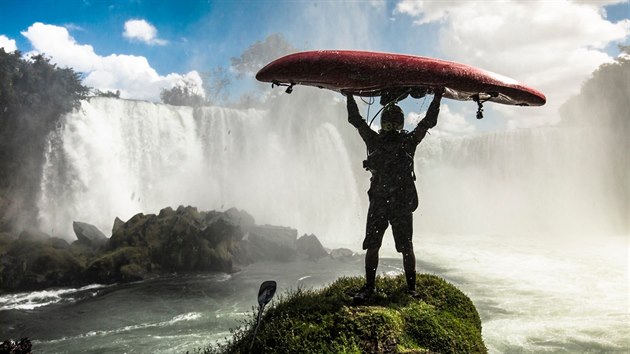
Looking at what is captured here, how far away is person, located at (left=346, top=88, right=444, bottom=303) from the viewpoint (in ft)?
17.7

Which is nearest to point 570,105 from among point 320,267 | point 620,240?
point 620,240

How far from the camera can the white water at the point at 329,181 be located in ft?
98.2

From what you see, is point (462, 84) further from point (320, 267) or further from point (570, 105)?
point (570, 105)

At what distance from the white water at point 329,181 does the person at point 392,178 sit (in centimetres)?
1755

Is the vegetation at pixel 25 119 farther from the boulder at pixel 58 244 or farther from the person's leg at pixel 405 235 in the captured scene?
the person's leg at pixel 405 235

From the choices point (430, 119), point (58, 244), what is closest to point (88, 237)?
point (58, 244)

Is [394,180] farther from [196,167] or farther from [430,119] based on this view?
[196,167]

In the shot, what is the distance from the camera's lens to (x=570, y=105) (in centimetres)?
4866

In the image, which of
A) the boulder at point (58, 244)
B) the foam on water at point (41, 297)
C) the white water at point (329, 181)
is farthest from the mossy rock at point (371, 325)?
the boulder at point (58, 244)

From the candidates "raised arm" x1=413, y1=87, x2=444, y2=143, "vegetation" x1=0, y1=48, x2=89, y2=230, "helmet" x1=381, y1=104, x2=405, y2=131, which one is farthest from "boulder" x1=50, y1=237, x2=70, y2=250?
"raised arm" x1=413, y1=87, x2=444, y2=143

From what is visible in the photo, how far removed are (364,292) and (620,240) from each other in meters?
37.2

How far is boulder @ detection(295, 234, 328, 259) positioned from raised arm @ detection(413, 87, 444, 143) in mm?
21022

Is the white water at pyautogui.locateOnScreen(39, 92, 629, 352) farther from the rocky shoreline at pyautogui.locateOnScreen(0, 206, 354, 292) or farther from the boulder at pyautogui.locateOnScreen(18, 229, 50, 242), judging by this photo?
the rocky shoreline at pyautogui.locateOnScreen(0, 206, 354, 292)

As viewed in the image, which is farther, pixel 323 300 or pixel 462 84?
pixel 323 300
